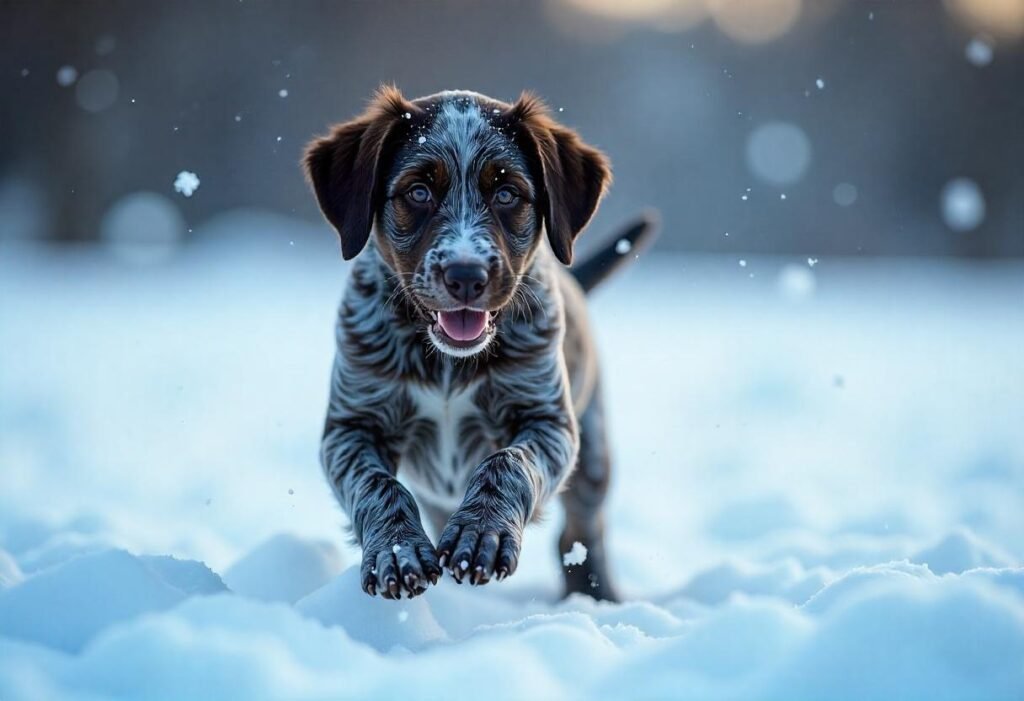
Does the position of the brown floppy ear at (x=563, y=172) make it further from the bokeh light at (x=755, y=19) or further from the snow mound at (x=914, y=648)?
the bokeh light at (x=755, y=19)

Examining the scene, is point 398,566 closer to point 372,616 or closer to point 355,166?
point 372,616

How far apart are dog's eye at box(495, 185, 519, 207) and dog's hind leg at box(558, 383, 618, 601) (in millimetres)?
1200

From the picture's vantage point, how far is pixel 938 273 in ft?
44.9

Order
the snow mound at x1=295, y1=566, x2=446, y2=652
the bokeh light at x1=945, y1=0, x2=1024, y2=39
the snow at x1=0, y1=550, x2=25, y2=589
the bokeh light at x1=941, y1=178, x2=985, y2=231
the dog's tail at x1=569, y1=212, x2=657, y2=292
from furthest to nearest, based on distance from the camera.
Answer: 1. the bokeh light at x1=941, y1=178, x2=985, y2=231
2. the bokeh light at x1=945, y1=0, x2=1024, y2=39
3. the dog's tail at x1=569, y1=212, x2=657, y2=292
4. the snow at x1=0, y1=550, x2=25, y2=589
5. the snow mound at x1=295, y1=566, x2=446, y2=652

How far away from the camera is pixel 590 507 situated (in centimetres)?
407

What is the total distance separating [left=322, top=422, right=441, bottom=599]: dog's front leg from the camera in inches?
94.4

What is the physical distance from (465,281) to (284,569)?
1143mm

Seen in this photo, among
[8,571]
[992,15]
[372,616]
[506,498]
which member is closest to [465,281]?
[506,498]

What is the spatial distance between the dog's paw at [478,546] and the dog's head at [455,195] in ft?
1.72

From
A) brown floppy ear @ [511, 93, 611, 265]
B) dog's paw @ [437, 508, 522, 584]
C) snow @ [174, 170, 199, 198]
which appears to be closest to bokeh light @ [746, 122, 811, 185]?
snow @ [174, 170, 199, 198]

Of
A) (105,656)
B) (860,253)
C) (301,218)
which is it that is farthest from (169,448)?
(860,253)

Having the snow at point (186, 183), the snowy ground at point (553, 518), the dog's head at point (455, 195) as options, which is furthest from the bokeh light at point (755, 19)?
the dog's head at point (455, 195)

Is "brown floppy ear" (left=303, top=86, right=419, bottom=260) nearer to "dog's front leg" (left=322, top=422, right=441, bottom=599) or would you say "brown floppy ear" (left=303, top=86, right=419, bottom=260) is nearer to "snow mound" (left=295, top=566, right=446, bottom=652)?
"dog's front leg" (left=322, top=422, right=441, bottom=599)

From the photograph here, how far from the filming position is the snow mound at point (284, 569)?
3070 millimetres
